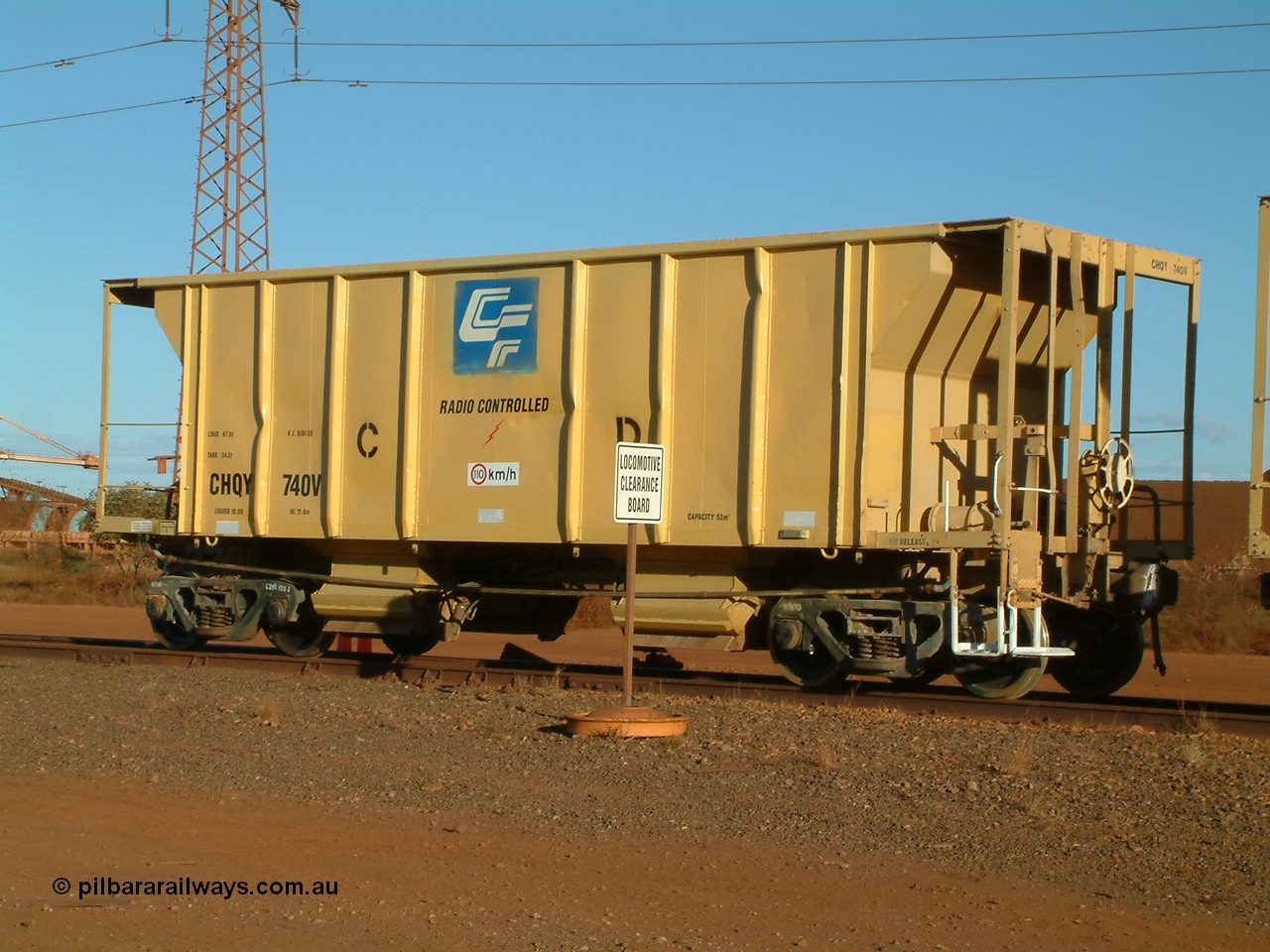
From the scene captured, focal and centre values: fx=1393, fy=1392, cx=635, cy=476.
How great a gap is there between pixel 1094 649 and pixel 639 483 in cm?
507

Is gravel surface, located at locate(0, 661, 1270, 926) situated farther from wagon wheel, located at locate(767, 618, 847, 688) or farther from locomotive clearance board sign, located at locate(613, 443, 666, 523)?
locomotive clearance board sign, located at locate(613, 443, 666, 523)

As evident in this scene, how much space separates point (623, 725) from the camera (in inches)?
380

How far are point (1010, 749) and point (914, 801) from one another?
62.3 inches

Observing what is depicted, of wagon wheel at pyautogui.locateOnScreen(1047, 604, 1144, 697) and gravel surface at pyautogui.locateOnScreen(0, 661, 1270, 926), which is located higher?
wagon wheel at pyautogui.locateOnScreen(1047, 604, 1144, 697)

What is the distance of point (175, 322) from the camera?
1499cm

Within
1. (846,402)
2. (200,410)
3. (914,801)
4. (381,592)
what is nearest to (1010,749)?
(914,801)

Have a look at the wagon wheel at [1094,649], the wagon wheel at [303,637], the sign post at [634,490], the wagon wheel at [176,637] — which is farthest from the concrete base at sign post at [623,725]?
the wagon wheel at [176,637]

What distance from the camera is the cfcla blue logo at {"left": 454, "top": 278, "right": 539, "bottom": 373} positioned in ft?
41.8

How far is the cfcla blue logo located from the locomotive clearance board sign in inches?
113

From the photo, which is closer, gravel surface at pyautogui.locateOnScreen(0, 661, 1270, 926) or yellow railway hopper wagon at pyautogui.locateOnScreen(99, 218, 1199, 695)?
gravel surface at pyautogui.locateOnScreen(0, 661, 1270, 926)

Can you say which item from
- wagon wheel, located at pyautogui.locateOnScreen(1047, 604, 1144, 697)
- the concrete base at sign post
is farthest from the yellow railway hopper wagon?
the concrete base at sign post

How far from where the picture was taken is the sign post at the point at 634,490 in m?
9.91

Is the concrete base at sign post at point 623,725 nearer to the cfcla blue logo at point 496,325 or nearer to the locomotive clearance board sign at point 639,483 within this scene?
the locomotive clearance board sign at point 639,483

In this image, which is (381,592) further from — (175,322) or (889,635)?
(889,635)
